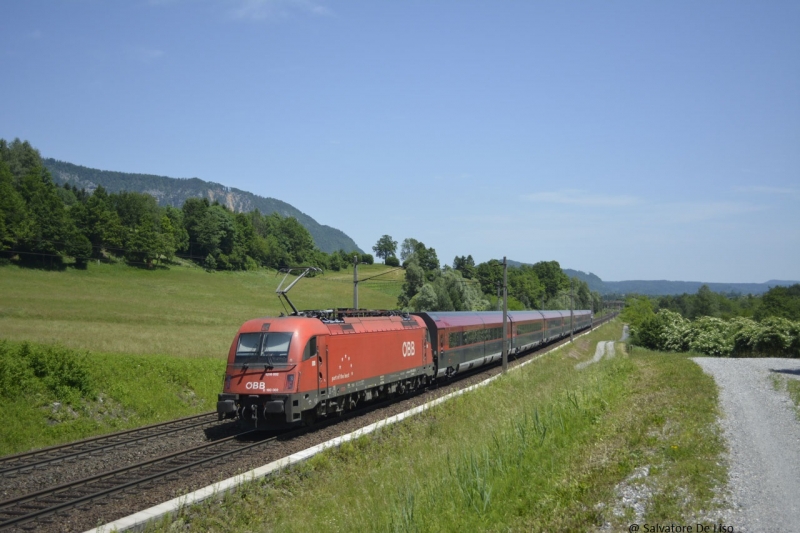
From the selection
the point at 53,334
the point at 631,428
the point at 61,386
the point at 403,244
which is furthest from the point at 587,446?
the point at 403,244

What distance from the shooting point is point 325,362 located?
18422 millimetres

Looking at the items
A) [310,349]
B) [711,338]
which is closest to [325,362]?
[310,349]

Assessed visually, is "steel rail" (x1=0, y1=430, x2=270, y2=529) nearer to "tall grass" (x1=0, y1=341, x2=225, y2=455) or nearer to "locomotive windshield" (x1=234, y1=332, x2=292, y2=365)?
"locomotive windshield" (x1=234, y1=332, x2=292, y2=365)

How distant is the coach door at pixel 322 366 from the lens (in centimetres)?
1797

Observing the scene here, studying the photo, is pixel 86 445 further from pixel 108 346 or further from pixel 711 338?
pixel 711 338

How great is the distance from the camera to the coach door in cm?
1797

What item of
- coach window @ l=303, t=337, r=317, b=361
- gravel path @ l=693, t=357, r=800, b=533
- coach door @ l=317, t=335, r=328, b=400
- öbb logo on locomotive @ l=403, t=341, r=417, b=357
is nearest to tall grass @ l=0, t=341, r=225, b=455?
coach door @ l=317, t=335, r=328, b=400

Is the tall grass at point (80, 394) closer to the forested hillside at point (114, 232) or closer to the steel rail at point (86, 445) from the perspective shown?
the steel rail at point (86, 445)

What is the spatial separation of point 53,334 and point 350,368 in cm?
2060

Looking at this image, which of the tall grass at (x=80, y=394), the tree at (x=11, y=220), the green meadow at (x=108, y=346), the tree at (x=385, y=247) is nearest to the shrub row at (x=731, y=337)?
the green meadow at (x=108, y=346)

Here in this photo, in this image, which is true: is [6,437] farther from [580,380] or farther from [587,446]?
[580,380]

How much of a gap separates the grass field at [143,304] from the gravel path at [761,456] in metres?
24.0

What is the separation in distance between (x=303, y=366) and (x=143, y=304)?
4534cm

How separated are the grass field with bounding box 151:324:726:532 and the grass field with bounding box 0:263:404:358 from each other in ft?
59.9
